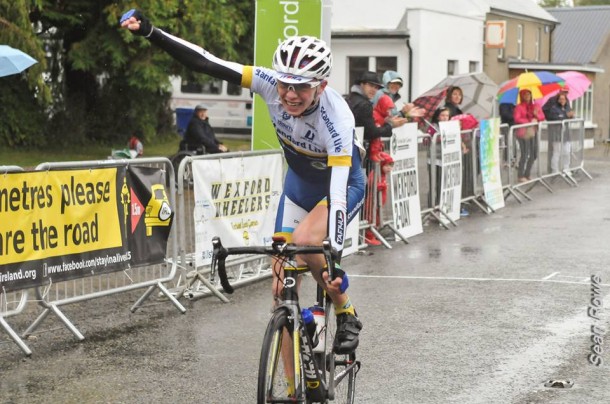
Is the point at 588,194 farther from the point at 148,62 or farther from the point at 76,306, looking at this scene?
the point at 76,306

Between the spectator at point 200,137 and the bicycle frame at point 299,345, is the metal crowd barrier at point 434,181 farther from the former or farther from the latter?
the bicycle frame at point 299,345

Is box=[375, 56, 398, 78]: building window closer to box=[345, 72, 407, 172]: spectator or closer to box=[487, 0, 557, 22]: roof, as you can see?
box=[487, 0, 557, 22]: roof

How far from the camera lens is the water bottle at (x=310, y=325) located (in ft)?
19.0

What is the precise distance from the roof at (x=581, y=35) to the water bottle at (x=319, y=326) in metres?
56.4

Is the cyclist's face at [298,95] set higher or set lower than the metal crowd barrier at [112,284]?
higher

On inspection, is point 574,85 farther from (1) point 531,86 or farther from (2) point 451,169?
(2) point 451,169

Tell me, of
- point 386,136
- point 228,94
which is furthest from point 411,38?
point 386,136

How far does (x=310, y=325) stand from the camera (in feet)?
19.2

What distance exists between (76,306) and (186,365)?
249cm

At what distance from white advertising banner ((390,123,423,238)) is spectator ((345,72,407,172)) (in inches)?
33.0

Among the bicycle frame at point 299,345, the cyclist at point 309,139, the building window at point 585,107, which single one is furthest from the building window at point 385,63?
the bicycle frame at point 299,345

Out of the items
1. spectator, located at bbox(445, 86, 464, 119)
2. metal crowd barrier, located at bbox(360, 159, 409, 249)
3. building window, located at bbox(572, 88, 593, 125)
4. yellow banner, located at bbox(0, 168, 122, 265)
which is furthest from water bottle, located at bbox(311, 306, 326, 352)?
building window, located at bbox(572, 88, 593, 125)

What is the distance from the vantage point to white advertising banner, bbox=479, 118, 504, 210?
18203mm

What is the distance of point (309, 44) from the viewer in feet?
18.5
